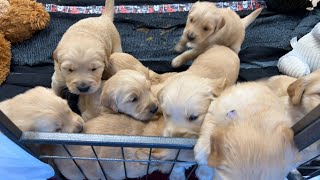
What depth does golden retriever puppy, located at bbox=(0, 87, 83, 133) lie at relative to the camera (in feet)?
4.97

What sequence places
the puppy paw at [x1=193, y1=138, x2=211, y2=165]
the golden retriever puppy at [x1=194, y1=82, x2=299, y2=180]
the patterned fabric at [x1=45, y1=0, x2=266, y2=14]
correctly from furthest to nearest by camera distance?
the patterned fabric at [x1=45, y1=0, x2=266, y2=14], the puppy paw at [x1=193, y1=138, x2=211, y2=165], the golden retriever puppy at [x1=194, y1=82, x2=299, y2=180]

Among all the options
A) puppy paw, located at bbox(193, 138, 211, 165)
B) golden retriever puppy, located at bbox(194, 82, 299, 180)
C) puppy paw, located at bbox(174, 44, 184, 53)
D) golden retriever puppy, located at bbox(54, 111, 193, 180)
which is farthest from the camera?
puppy paw, located at bbox(174, 44, 184, 53)

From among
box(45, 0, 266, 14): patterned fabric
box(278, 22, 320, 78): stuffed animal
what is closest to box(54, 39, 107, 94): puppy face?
box(45, 0, 266, 14): patterned fabric

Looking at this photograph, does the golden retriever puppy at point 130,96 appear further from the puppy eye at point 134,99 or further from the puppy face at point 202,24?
the puppy face at point 202,24

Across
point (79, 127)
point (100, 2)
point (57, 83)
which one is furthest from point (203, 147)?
point (100, 2)

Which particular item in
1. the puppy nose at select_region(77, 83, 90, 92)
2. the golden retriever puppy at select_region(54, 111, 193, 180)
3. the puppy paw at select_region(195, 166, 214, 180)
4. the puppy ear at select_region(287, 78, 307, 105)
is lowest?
the puppy paw at select_region(195, 166, 214, 180)

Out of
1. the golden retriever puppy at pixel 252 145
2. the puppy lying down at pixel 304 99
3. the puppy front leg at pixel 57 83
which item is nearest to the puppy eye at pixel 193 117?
the golden retriever puppy at pixel 252 145

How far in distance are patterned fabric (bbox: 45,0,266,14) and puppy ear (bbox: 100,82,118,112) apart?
52.7 inches

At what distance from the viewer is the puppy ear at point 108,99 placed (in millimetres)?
1794

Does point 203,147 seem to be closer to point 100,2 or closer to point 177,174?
point 177,174

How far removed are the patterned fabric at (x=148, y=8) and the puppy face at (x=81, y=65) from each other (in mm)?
1094

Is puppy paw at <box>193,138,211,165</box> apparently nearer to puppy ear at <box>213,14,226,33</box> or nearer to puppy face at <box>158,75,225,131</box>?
puppy face at <box>158,75,225,131</box>

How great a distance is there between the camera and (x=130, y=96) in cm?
180

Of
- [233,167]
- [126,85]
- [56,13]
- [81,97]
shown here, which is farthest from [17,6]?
[233,167]
